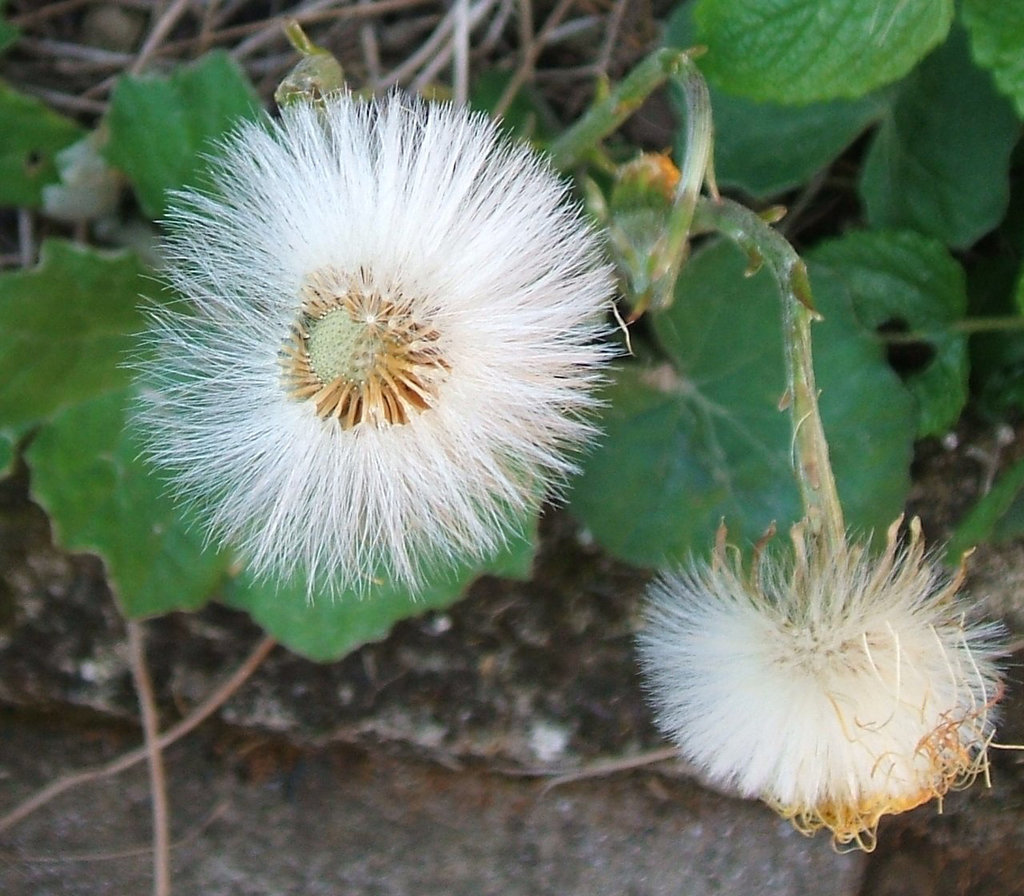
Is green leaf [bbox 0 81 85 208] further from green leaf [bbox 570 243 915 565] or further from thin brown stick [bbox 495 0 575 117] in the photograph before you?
green leaf [bbox 570 243 915 565]

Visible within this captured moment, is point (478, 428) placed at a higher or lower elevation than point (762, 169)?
lower

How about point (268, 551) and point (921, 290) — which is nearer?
point (268, 551)

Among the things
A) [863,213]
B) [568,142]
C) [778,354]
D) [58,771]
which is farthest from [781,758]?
[58,771]

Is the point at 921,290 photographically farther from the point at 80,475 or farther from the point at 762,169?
the point at 80,475

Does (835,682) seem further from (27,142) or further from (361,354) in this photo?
(27,142)

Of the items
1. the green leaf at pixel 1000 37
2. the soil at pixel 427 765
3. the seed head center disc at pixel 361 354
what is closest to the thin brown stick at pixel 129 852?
the soil at pixel 427 765

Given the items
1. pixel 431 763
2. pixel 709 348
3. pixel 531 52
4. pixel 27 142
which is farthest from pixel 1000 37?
pixel 27 142
